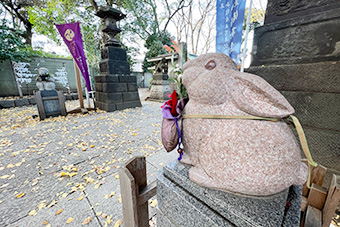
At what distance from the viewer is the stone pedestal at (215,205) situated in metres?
0.76

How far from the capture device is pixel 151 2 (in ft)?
52.1

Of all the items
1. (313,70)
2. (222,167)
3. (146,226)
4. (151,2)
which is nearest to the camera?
(222,167)

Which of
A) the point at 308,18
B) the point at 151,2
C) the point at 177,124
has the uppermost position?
the point at 151,2

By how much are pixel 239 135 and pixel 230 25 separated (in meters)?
5.21

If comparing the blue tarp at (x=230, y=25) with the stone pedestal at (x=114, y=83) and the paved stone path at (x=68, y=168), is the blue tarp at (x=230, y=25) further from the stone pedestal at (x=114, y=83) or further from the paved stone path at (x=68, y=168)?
the stone pedestal at (x=114, y=83)

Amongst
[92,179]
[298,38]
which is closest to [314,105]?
[298,38]

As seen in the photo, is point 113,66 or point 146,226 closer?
point 146,226

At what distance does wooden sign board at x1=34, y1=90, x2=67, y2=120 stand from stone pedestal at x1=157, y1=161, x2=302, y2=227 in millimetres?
5964

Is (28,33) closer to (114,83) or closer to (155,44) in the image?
(155,44)

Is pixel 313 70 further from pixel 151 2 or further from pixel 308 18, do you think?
pixel 151 2

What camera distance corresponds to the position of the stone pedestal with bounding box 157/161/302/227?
765mm

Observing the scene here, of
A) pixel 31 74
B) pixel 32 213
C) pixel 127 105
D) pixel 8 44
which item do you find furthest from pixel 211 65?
pixel 31 74

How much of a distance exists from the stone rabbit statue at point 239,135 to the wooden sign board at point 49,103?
616cm

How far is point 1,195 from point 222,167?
2.92 meters
